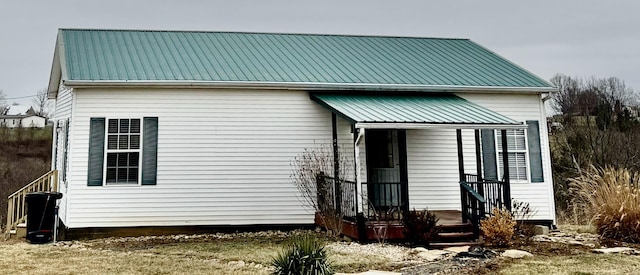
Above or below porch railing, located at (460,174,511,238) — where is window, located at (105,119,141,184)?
above

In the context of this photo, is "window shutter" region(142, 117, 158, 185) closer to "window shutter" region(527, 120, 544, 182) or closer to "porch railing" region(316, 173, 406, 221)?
"porch railing" region(316, 173, 406, 221)

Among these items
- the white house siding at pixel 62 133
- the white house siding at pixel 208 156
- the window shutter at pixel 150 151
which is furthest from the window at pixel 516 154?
the white house siding at pixel 62 133

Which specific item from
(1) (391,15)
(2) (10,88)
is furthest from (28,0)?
(2) (10,88)

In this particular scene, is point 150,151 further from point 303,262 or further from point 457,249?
point 457,249

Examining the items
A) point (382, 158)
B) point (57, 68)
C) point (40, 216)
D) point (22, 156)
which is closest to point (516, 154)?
point (382, 158)

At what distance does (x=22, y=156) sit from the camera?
87.1 feet

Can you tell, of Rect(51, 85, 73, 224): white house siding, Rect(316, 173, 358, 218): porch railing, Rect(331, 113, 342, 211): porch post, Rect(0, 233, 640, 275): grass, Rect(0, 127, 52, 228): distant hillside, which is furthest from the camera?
Rect(0, 127, 52, 228): distant hillside

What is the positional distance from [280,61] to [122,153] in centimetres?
443

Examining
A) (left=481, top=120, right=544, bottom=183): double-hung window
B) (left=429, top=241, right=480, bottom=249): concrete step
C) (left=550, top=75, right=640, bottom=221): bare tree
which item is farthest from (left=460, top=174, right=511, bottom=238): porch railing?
(left=550, top=75, right=640, bottom=221): bare tree

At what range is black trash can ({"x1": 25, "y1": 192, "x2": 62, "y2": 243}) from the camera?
10.1m

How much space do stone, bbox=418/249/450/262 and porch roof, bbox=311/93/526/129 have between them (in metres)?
2.22

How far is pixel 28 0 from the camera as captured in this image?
661 inches

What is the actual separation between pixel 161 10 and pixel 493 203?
566 inches

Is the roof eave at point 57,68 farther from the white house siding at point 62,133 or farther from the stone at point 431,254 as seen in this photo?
the stone at point 431,254
